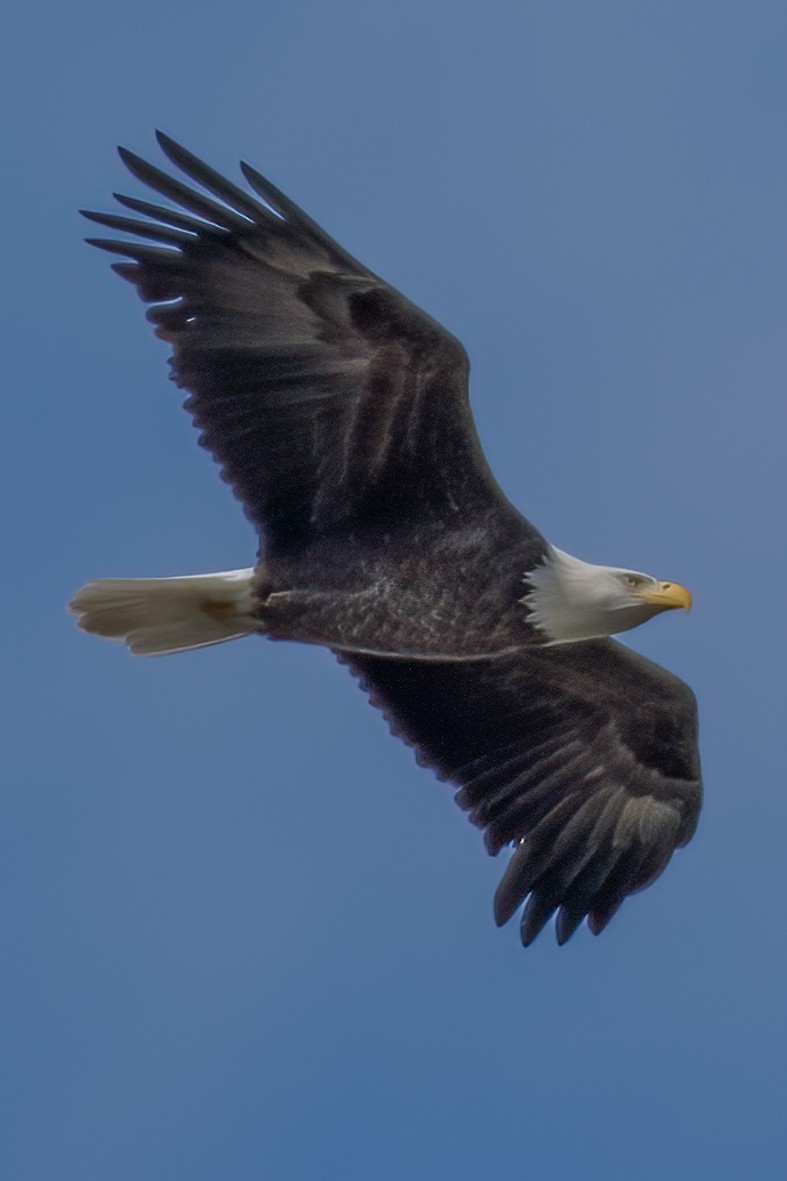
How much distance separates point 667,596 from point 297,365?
2.08 m

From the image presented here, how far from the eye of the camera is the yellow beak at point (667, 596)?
10.0 meters

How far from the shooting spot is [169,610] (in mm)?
10023

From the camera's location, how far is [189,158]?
9094 mm

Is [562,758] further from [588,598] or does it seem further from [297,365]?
[297,365]

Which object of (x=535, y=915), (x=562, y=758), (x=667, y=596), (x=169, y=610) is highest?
(x=169, y=610)

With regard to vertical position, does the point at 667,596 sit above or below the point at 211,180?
below

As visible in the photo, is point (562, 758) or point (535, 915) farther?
point (562, 758)

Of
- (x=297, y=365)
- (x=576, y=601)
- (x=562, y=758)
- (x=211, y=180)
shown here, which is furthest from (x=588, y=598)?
(x=211, y=180)

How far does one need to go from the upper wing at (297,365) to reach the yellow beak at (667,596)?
36.7 inches

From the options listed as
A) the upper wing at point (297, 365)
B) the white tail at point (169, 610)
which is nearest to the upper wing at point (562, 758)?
the white tail at point (169, 610)

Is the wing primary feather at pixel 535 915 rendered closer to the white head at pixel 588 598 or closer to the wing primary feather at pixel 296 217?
the white head at pixel 588 598

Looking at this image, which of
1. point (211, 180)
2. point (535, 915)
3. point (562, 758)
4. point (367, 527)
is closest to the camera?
point (211, 180)

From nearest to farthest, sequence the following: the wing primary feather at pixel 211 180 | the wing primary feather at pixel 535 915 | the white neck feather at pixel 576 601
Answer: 1. the wing primary feather at pixel 211 180
2. the white neck feather at pixel 576 601
3. the wing primary feather at pixel 535 915

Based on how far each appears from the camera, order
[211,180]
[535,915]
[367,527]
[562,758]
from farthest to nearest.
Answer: [562,758]
[535,915]
[367,527]
[211,180]
